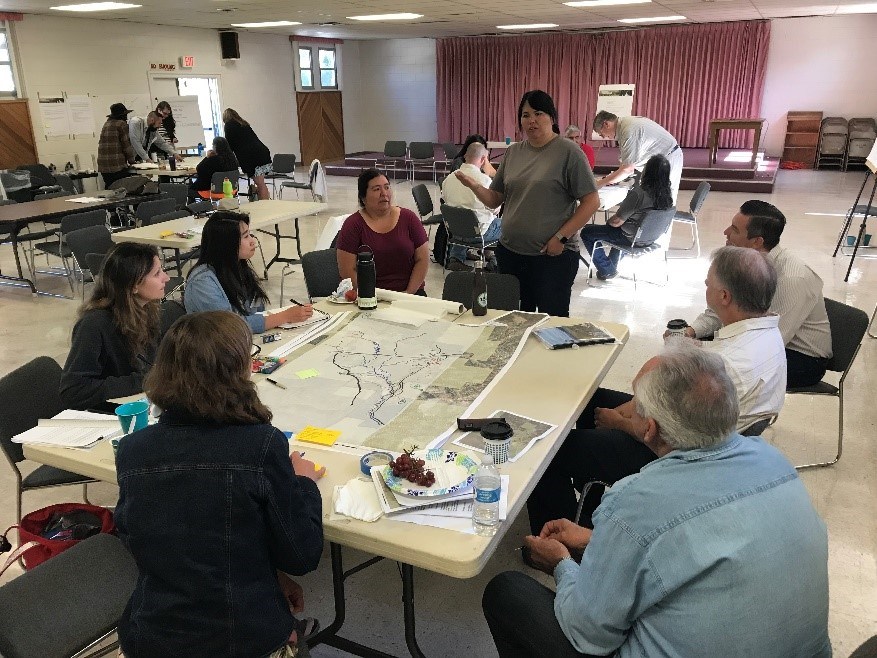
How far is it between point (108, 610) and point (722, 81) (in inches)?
577

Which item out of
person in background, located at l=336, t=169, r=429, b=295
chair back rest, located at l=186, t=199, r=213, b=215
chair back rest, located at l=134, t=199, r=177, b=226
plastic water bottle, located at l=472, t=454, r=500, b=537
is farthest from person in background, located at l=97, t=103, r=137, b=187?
plastic water bottle, located at l=472, t=454, r=500, b=537

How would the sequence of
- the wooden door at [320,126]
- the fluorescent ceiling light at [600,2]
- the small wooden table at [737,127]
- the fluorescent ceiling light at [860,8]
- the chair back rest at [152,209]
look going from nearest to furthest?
the chair back rest at [152,209] < the fluorescent ceiling light at [600,2] < the fluorescent ceiling light at [860,8] < the small wooden table at [737,127] < the wooden door at [320,126]

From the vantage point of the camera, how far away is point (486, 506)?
66.1 inches

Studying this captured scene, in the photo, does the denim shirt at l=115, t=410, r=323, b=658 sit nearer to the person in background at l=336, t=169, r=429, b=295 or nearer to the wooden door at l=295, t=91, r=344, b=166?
the person in background at l=336, t=169, r=429, b=295

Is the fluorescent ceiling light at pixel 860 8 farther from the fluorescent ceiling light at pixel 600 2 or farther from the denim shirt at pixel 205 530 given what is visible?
the denim shirt at pixel 205 530

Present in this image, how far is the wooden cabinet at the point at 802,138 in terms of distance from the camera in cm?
1305

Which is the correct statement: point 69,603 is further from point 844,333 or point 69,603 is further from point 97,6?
point 97,6

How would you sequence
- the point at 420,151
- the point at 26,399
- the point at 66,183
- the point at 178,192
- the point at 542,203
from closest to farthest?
the point at 26,399 → the point at 542,203 → the point at 178,192 → the point at 66,183 → the point at 420,151

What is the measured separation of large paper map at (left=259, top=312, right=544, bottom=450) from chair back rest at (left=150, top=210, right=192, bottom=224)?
3.41m

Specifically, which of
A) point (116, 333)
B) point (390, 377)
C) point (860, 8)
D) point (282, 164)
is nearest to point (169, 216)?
point (116, 333)

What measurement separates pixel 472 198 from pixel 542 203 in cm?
247

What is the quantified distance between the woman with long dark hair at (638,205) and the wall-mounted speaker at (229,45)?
9236 millimetres

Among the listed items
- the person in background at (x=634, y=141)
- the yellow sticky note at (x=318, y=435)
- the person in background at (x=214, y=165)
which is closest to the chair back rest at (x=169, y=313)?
the yellow sticky note at (x=318, y=435)

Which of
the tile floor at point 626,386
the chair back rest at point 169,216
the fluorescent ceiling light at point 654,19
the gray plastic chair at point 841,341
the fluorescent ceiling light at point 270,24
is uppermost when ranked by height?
the fluorescent ceiling light at point 654,19
